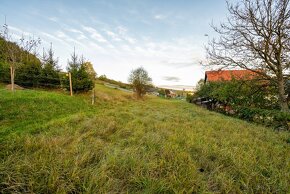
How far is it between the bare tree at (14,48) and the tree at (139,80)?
48.7 feet

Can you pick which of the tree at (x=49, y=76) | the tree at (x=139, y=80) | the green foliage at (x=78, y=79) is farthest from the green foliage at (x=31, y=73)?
the tree at (x=139, y=80)

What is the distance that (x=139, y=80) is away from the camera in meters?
25.1

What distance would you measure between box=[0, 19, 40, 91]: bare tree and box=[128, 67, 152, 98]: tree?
48.7ft

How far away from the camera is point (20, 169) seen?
190cm

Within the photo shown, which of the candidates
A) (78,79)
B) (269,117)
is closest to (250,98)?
(269,117)

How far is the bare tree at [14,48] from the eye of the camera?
9.84 meters

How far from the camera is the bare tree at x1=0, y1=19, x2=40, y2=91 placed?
984 cm

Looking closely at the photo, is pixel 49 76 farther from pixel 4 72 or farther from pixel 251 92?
pixel 251 92

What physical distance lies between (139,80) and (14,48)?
1672 centimetres

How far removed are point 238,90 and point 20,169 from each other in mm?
11906

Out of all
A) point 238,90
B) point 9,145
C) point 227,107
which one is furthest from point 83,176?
point 227,107

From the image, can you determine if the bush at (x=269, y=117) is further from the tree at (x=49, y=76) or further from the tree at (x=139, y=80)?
the tree at (x=139, y=80)

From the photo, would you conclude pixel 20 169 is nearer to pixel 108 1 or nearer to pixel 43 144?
pixel 43 144

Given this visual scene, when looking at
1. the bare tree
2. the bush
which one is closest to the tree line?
the bare tree
